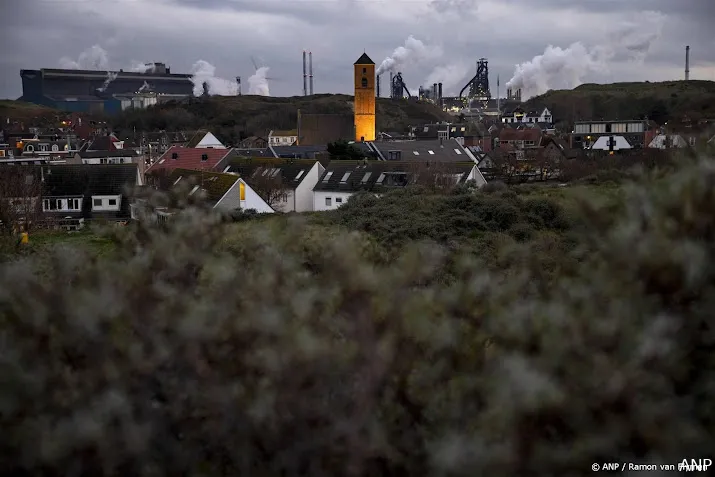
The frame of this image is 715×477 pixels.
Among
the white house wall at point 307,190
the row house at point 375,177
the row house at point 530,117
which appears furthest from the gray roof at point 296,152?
the row house at point 530,117

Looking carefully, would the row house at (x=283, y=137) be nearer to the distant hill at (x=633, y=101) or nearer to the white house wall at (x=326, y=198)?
the distant hill at (x=633, y=101)

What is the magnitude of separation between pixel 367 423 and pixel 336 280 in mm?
875

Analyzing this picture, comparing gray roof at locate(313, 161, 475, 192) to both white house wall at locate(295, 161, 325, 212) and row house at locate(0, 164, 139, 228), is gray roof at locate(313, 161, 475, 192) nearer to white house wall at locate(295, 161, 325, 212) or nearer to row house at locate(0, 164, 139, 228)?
white house wall at locate(295, 161, 325, 212)

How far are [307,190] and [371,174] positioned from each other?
344 centimetres

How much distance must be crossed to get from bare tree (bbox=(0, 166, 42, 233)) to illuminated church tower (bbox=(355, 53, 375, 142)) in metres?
45.4

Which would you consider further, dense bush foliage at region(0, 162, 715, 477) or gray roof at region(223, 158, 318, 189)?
gray roof at region(223, 158, 318, 189)

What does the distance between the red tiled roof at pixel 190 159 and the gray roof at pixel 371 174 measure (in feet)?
29.8

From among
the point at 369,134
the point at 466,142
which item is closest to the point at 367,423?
the point at 466,142

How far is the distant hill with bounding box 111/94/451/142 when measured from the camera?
99.9 m

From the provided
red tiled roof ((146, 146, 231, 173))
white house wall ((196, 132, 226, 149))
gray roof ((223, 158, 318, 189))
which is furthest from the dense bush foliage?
white house wall ((196, 132, 226, 149))

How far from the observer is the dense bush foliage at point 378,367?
348 centimetres

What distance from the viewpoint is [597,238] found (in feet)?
14.3

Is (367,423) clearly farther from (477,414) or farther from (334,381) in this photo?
(477,414)

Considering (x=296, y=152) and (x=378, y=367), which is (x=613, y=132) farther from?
(x=378, y=367)
